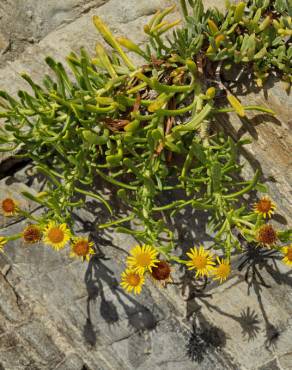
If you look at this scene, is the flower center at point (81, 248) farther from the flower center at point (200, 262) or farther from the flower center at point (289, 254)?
the flower center at point (289, 254)

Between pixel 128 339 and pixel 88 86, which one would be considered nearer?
pixel 88 86

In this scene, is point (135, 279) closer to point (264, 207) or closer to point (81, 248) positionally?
point (81, 248)

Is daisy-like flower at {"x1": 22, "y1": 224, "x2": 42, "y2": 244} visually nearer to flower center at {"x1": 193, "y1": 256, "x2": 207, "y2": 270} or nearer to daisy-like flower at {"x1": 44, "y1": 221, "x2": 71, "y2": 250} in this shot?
daisy-like flower at {"x1": 44, "y1": 221, "x2": 71, "y2": 250}

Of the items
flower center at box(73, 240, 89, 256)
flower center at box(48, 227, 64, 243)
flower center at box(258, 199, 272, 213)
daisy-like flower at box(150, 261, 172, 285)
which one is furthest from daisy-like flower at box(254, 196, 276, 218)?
flower center at box(48, 227, 64, 243)

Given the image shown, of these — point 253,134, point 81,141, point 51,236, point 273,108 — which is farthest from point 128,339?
point 273,108

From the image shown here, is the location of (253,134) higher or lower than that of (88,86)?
lower

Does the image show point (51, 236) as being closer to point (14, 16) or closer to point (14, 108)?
point (14, 108)
